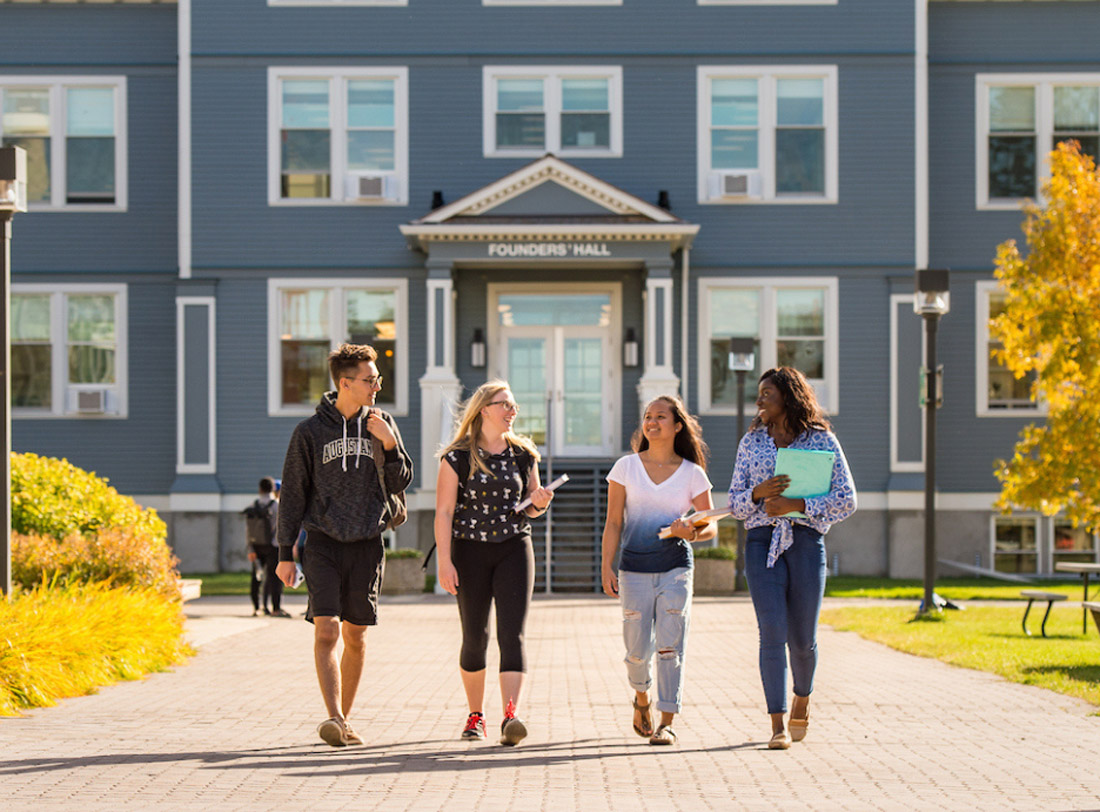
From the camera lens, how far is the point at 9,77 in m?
26.6

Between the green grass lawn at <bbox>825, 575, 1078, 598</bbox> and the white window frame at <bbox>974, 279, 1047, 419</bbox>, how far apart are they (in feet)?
9.43

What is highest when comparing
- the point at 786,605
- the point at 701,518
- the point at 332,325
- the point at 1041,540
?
the point at 332,325

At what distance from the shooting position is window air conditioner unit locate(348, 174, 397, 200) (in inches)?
1010

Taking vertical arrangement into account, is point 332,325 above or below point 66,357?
above

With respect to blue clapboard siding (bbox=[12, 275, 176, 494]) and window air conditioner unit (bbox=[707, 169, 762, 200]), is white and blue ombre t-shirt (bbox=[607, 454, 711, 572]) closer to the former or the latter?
window air conditioner unit (bbox=[707, 169, 762, 200])

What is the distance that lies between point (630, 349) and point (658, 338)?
1.04 m

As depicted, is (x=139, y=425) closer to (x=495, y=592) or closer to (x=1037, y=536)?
(x=1037, y=536)

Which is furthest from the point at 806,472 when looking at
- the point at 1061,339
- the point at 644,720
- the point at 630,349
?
the point at 630,349

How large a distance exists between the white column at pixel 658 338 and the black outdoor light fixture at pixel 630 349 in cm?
86

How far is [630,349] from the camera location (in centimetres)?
2553

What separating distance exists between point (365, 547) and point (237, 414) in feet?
59.6

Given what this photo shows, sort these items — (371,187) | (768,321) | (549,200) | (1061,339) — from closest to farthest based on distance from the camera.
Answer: (1061,339) → (549,200) → (371,187) → (768,321)

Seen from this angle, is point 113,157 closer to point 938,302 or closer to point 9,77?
point 9,77

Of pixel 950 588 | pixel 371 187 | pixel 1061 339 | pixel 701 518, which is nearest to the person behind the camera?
pixel 701 518
